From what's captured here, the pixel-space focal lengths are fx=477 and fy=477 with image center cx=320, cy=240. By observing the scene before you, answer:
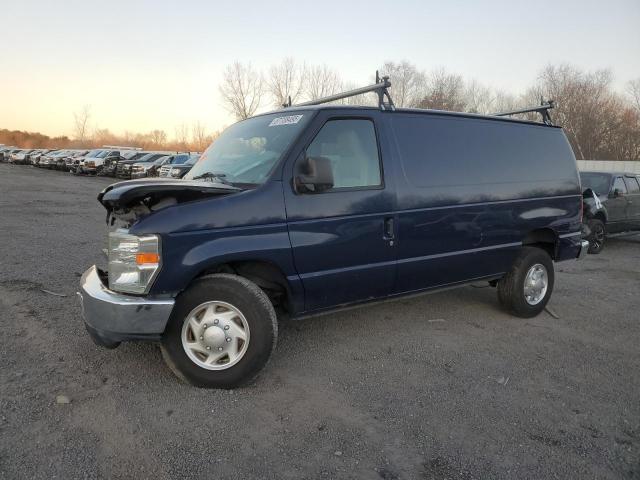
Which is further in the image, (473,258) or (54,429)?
(473,258)

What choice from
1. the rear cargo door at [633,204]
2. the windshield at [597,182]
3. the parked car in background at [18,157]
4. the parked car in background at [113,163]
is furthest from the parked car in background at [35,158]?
the rear cargo door at [633,204]

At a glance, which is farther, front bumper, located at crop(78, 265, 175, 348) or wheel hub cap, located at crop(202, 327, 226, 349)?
wheel hub cap, located at crop(202, 327, 226, 349)

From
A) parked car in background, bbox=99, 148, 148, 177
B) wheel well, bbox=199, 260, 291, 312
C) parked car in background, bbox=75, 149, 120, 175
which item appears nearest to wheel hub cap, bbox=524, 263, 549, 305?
wheel well, bbox=199, 260, 291, 312

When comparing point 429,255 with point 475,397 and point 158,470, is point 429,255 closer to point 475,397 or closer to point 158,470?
point 475,397

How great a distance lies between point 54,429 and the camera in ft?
9.20

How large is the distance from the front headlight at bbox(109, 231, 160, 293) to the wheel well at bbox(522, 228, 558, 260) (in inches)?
150

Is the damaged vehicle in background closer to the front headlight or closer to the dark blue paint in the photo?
the dark blue paint

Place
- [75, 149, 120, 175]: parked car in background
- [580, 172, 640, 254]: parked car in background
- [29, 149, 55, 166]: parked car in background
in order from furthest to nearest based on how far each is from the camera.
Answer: [29, 149, 55, 166]: parked car in background < [75, 149, 120, 175]: parked car in background < [580, 172, 640, 254]: parked car in background

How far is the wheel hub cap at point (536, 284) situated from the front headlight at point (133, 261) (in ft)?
12.6

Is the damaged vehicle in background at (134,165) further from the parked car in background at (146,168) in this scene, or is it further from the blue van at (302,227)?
the blue van at (302,227)

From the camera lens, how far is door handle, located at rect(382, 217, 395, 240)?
3887mm

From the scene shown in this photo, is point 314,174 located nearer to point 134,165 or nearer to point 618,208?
point 618,208

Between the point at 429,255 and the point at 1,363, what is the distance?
3515 millimetres

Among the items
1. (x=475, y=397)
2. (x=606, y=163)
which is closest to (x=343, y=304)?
(x=475, y=397)
